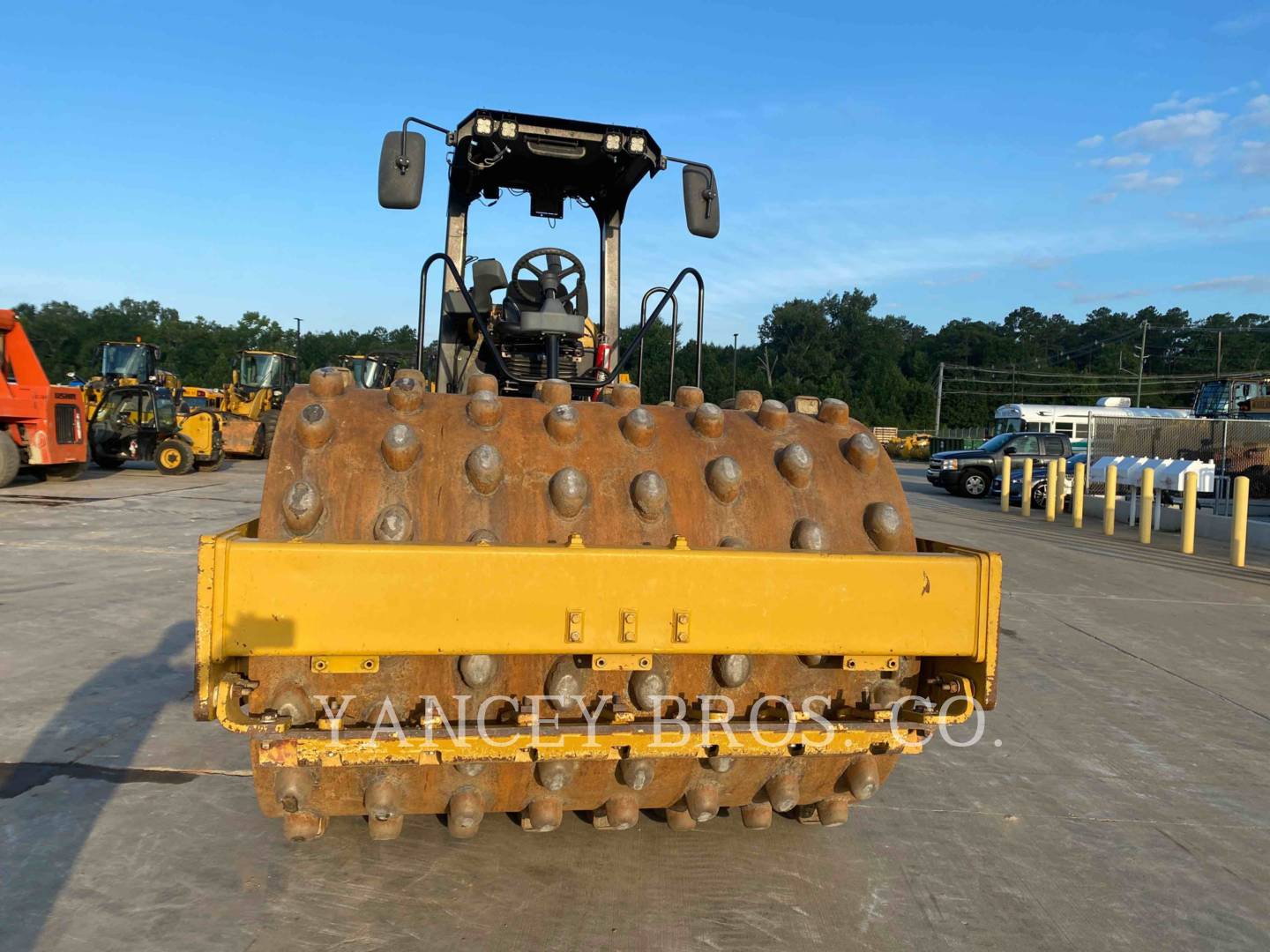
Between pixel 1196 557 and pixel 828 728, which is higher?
pixel 828 728

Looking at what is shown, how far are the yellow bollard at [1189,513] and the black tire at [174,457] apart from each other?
17936 mm

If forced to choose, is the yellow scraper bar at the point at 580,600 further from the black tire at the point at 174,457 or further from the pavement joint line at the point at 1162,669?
the black tire at the point at 174,457

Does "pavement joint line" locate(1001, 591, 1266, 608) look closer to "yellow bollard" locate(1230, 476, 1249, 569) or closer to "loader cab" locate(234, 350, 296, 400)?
"yellow bollard" locate(1230, 476, 1249, 569)

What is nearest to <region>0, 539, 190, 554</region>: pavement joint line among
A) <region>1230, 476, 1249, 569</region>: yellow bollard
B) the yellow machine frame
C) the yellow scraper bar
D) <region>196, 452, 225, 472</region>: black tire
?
the yellow machine frame

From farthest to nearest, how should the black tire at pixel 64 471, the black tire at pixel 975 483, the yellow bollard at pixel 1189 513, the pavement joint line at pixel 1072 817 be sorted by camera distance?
the black tire at pixel 975 483 < the black tire at pixel 64 471 < the yellow bollard at pixel 1189 513 < the pavement joint line at pixel 1072 817

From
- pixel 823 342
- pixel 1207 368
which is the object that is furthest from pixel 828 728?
pixel 1207 368

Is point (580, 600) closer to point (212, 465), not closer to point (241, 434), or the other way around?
point (212, 465)

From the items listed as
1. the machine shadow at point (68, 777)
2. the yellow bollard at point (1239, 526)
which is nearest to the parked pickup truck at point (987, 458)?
the yellow bollard at point (1239, 526)

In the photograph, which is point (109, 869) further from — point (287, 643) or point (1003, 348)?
point (1003, 348)

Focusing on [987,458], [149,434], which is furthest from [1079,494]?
[149,434]

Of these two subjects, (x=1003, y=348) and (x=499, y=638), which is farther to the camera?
(x=1003, y=348)

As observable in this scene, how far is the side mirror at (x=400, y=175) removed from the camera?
3.84m

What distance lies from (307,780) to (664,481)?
1.31 metres

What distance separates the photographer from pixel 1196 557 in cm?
1230
